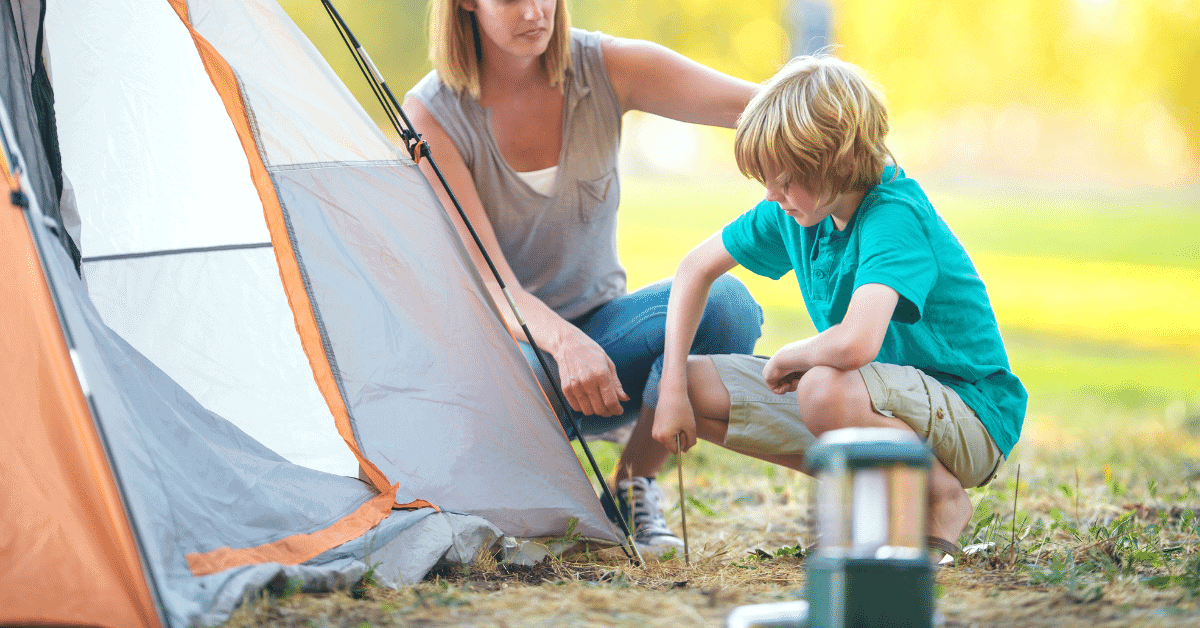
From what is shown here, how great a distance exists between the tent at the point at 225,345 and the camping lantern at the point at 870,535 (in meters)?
0.77

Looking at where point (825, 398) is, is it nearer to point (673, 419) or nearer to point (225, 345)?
point (673, 419)

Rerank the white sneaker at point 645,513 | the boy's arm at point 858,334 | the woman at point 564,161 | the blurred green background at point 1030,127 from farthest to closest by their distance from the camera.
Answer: the blurred green background at point 1030,127
the woman at point 564,161
the white sneaker at point 645,513
the boy's arm at point 858,334

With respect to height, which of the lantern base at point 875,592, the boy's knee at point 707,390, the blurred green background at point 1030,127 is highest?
the blurred green background at point 1030,127

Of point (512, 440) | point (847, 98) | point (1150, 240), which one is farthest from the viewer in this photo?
point (1150, 240)

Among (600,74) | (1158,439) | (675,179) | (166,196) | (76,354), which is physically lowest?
(1158,439)

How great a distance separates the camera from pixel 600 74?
227 cm

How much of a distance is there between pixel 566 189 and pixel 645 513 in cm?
79

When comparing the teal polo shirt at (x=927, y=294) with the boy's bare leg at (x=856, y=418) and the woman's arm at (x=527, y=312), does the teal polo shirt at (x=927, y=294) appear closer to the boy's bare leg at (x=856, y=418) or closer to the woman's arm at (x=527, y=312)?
the boy's bare leg at (x=856, y=418)

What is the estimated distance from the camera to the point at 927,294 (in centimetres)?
172

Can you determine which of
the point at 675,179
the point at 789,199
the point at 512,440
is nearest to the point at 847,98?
the point at 789,199

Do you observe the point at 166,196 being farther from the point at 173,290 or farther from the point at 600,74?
the point at 600,74

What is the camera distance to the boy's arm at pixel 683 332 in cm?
195

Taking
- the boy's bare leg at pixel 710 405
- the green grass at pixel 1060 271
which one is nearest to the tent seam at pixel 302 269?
the boy's bare leg at pixel 710 405

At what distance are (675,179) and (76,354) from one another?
1591 cm
